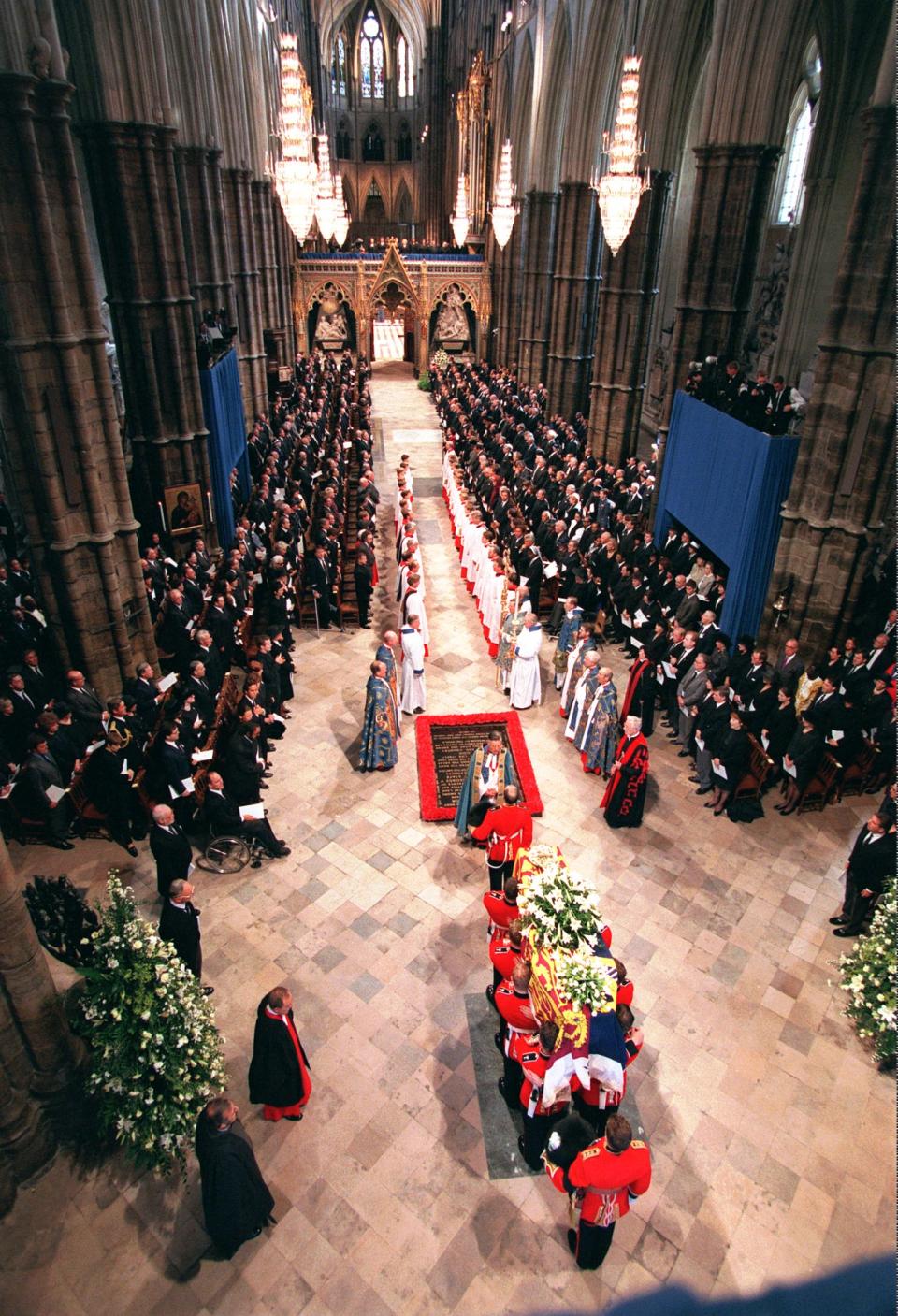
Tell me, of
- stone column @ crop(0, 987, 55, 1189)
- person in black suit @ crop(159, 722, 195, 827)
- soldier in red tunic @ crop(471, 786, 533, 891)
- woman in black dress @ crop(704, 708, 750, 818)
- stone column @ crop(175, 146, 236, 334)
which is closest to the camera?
stone column @ crop(0, 987, 55, 1189)

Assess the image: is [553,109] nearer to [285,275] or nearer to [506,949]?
[285,275]

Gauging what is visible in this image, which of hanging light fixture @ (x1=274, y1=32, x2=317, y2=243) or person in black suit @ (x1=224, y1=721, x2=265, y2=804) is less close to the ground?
hanging light fixture @ (x1=274, y1=32, x2=317, y2=243)

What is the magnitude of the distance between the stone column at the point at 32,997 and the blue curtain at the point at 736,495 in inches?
427

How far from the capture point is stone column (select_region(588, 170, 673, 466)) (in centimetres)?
1984

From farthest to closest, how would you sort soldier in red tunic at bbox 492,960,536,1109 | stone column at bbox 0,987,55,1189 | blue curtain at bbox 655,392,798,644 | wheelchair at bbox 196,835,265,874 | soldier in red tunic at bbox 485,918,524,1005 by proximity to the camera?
blue curtain at bbox 655,392,798,644 → wheelchair at bbox 196,835,265,874 → soldier in red tunic at bbox 485,918,524,1005 → soldier in red tunic at bbox 492,960,536,1109 → stone column at bbox 0,987,55,1189

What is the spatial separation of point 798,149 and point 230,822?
23219mm

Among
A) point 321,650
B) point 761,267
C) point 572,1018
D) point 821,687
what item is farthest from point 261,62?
point 572,1018

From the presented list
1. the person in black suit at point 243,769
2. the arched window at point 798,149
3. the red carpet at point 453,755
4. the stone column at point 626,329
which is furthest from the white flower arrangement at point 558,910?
the arched window at point 798,149

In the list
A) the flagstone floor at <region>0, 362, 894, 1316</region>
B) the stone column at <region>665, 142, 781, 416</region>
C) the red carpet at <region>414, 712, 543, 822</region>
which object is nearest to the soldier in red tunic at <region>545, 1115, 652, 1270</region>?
the flagstone floor at <region>0, 362, 894, 1316</region>

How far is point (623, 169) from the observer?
14.2 metres

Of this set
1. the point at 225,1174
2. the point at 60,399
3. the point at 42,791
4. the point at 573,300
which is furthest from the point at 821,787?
the point at 573,300

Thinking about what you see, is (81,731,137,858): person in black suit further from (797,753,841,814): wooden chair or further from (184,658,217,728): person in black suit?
(797,753,841,814): wooden chair

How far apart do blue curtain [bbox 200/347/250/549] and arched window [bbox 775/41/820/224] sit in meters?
14.9

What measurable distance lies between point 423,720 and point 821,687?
544 cm
